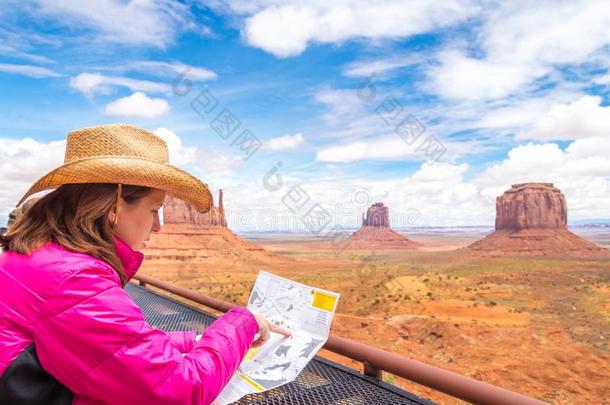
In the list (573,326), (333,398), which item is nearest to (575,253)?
(573,326)

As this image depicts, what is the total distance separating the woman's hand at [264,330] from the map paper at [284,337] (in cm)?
3

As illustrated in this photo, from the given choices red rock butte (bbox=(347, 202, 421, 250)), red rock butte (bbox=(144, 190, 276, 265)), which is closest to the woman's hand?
red rock butte (bbox=(144, 190, 276, 265))

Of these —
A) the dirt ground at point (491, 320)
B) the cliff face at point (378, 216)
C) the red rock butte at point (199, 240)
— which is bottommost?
the dirt ground at point (491, 320)

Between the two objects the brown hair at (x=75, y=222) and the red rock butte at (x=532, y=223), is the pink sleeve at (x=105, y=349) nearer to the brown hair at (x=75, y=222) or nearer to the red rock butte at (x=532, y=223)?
the brown hair at (x=75, y=222)

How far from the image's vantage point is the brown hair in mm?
976

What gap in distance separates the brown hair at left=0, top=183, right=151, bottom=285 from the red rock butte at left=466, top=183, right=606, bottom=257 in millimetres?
81697

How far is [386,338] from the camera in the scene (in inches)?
608

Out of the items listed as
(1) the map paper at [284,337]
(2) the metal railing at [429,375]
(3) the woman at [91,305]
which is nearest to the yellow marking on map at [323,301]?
(1) the map paper at [284,337]

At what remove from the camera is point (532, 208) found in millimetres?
81875

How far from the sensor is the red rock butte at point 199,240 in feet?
180

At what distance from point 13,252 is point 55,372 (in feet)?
0.89

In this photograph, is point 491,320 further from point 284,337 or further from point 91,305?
point 91,305

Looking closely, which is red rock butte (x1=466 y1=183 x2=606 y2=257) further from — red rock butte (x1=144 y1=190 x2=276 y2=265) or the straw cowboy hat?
the straw cowboy hat

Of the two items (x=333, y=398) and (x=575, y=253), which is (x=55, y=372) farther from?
(x=575, y=253)
